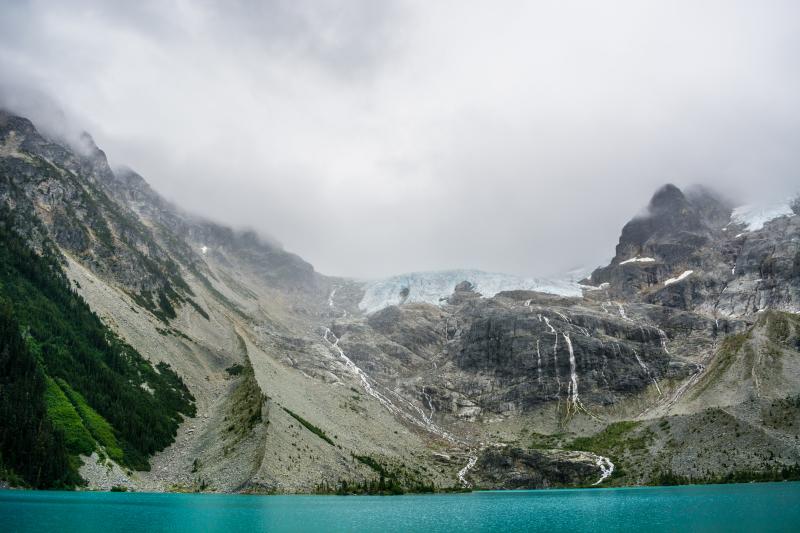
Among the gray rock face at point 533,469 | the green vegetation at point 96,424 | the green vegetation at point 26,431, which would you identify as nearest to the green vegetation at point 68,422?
the green vegetation at point 96,424

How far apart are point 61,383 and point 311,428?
2227 inches

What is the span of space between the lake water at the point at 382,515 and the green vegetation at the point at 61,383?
10.3 metres

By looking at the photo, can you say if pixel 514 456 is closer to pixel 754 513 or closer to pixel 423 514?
pixel 423 514

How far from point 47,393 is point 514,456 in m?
130

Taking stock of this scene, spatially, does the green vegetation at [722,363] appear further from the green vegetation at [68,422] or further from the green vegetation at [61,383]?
the green vegetation at [68,422]

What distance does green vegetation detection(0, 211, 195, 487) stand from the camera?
98.4 meters

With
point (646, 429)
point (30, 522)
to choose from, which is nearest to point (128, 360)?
point (30, 522)

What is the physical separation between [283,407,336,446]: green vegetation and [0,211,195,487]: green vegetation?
29.3 meters

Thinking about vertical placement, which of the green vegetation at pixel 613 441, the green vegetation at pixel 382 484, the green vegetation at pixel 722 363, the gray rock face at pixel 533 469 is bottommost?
the green vegetation at pixel 382 484

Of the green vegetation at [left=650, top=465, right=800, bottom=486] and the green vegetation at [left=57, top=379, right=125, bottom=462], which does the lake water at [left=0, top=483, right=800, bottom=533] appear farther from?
the green vegetation at [left=650, top=465, right=800, bottom=486]

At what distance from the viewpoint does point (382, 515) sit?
77.9 meters

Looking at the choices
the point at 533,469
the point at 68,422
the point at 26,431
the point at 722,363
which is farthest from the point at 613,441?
the point at 26,431

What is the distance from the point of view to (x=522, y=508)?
304ft

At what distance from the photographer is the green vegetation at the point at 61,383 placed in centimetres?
9838
